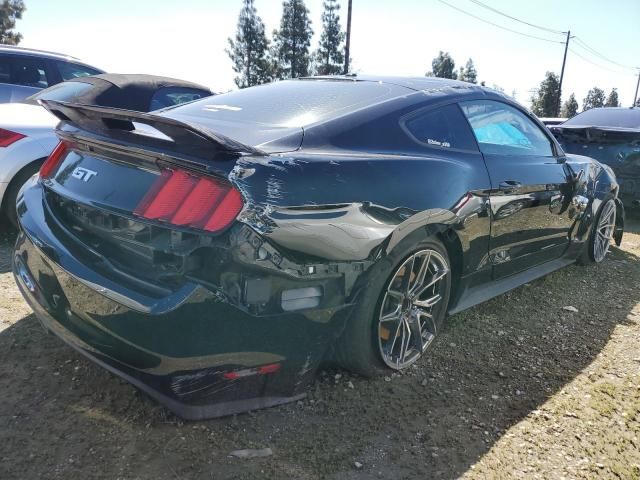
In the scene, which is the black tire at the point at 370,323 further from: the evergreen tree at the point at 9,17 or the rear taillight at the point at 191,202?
the evergreen tree at the point at 9,17

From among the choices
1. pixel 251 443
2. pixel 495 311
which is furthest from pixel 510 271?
pixel 251 443

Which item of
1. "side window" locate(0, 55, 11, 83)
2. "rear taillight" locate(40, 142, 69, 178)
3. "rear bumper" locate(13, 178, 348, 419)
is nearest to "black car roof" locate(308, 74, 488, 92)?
"rear bumper" locate(13, 178, 348, 419)

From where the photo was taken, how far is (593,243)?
4.48 metres

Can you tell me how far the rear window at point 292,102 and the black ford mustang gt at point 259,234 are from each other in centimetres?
2

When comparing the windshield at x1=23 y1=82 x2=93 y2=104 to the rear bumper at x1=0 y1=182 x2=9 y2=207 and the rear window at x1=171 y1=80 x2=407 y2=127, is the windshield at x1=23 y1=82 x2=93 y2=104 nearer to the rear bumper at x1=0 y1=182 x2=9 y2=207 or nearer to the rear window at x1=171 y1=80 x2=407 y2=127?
the rear bumper at x1=0 y1=182 x2=9 y2=207

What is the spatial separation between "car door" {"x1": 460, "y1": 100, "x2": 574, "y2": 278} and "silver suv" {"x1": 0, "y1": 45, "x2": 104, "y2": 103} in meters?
5.64

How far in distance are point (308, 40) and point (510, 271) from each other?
38604mm

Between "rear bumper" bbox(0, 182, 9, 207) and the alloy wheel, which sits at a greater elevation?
"rear bumper" bbox(0, 182, 9, 207)

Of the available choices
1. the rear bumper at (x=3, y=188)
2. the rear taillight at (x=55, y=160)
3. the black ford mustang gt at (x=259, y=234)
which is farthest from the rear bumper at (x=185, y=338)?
the rear bumper at (x=3, y=188)

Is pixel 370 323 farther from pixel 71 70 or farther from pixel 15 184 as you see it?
pixel 71 70

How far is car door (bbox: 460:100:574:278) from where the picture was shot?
2.97m

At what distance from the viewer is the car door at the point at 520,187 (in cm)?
297

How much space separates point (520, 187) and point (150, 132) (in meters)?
2.16

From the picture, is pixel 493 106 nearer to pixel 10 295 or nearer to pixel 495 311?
pixel 495 311
